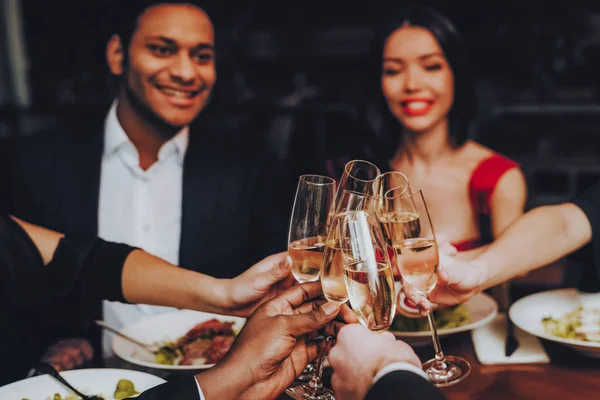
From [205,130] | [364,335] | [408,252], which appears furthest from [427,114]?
[364,335]

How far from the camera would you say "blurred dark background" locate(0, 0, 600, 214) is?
4.80 m

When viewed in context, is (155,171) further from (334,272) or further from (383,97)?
(334,272)

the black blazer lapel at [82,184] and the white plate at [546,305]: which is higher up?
the black blazer lapel at [82,184]

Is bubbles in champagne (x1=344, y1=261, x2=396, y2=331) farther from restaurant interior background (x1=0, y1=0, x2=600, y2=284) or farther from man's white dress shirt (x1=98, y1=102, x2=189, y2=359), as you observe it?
restaurant interior background (x1=0, y1=0, x2=600, y2=284)

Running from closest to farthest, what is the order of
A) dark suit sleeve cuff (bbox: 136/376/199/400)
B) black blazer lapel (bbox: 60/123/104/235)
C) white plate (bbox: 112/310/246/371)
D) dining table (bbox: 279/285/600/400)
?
dark suit sleeve cuff (bbox: 136/376/199/400) < dining table (bbox: 279/285/600/400) < white plate (bbox: 112/310/246/371) < black blazer lapel (bbox: 60/123/104/235)

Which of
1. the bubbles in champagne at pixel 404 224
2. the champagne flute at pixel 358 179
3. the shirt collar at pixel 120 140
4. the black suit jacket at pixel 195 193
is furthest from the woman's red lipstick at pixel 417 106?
the bubbles in champagne at pixel 404 224

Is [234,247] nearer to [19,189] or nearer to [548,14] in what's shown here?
[19,189]

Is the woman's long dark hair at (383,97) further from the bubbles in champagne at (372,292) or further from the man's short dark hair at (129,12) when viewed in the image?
the bubbles in champagne at (372,292)

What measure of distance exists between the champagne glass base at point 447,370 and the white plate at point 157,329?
529mm

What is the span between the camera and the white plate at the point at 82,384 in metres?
1.32

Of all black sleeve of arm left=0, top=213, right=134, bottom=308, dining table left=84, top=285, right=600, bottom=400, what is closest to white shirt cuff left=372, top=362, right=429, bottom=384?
dining table left=84, top=285, right=600, bottom=400

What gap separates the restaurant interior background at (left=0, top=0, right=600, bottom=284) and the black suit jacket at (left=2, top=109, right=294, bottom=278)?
2.05 metres

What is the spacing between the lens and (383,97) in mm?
2676

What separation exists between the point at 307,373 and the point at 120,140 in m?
1.32
